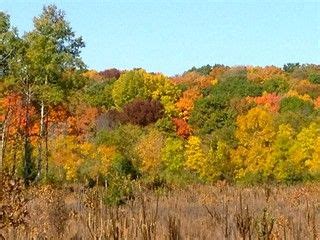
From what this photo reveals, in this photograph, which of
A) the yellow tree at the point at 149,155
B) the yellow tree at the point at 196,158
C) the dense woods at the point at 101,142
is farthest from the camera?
the yellow tree at the point at 149,155

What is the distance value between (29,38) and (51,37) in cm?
165

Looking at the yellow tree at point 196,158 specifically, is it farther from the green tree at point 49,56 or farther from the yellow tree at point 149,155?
the green tree at point 49,56

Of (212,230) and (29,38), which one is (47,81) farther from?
(212,230)

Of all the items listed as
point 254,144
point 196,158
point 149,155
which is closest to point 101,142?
point 149,155

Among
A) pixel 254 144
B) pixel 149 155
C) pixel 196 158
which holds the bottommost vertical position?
pixel 196 158

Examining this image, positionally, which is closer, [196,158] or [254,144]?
[254,144]

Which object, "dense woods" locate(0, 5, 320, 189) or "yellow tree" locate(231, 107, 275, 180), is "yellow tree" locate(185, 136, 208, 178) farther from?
"yellow tree" locate(231, 107, 275, 180)

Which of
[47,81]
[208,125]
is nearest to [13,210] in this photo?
[47,81]

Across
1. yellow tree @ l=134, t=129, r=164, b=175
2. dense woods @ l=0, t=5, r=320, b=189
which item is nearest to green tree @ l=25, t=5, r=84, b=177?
dense woods @ l=0, t=5, r=320, b=189

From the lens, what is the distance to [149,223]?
3766mm

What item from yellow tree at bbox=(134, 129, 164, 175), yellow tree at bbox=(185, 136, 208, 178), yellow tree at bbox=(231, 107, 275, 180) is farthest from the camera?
yellow tree at bbox=(134, 129, 164, 175)

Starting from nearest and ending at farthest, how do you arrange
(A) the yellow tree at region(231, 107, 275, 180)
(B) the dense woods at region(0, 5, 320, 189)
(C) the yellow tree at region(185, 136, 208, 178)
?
1. (B) the dense woods at region(0, 5, 320, 189)
2. (A) the yellow tree at region(231, 107, 275, 180)
3. (C) the yellow tree at region(185, 136, 208, 178)

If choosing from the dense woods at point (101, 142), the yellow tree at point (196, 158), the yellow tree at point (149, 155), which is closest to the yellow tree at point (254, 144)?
the dense woods at point (101, 142)

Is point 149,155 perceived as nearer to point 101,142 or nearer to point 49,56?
point 101,142
